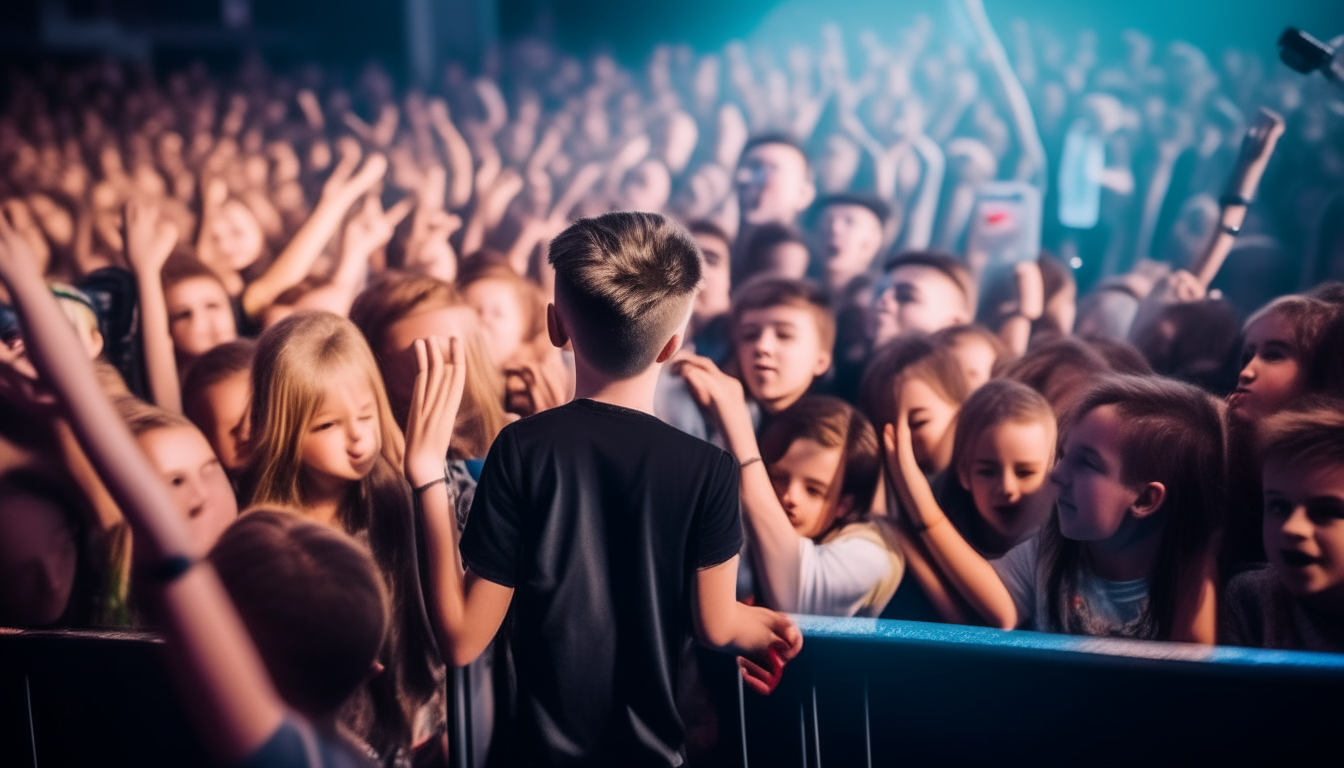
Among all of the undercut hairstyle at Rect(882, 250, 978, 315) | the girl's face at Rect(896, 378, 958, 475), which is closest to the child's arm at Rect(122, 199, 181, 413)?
the girl's face at Rect(896, 378, 958, 475)

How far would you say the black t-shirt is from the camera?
1.45 metres

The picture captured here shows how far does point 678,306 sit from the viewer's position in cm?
148

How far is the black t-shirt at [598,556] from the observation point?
145 cm

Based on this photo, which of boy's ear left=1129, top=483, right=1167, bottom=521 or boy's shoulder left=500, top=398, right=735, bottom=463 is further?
boy's ear left=1129, top=483, right=1167, bottom=521

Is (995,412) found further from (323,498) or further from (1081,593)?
(323,498)

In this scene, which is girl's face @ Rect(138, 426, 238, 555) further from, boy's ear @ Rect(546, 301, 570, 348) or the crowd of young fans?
boy's ear @ Rect(546, 301, 570, 348)

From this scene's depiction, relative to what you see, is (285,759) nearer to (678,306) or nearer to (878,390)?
(678,306)

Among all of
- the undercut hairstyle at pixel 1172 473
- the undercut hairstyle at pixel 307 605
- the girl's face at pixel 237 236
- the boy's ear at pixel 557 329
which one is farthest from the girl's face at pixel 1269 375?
the girl's face at pixel 237 236

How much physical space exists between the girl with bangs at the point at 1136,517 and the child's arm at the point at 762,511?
536mm

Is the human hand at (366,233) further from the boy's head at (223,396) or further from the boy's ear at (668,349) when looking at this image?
the boy's ear at (668,349)

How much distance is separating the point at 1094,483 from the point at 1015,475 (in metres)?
0.20

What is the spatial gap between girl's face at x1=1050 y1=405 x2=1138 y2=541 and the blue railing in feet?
1.02

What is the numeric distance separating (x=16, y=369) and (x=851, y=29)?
4265mm

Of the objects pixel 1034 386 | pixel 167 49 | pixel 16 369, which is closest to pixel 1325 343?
pixel 1034 386
